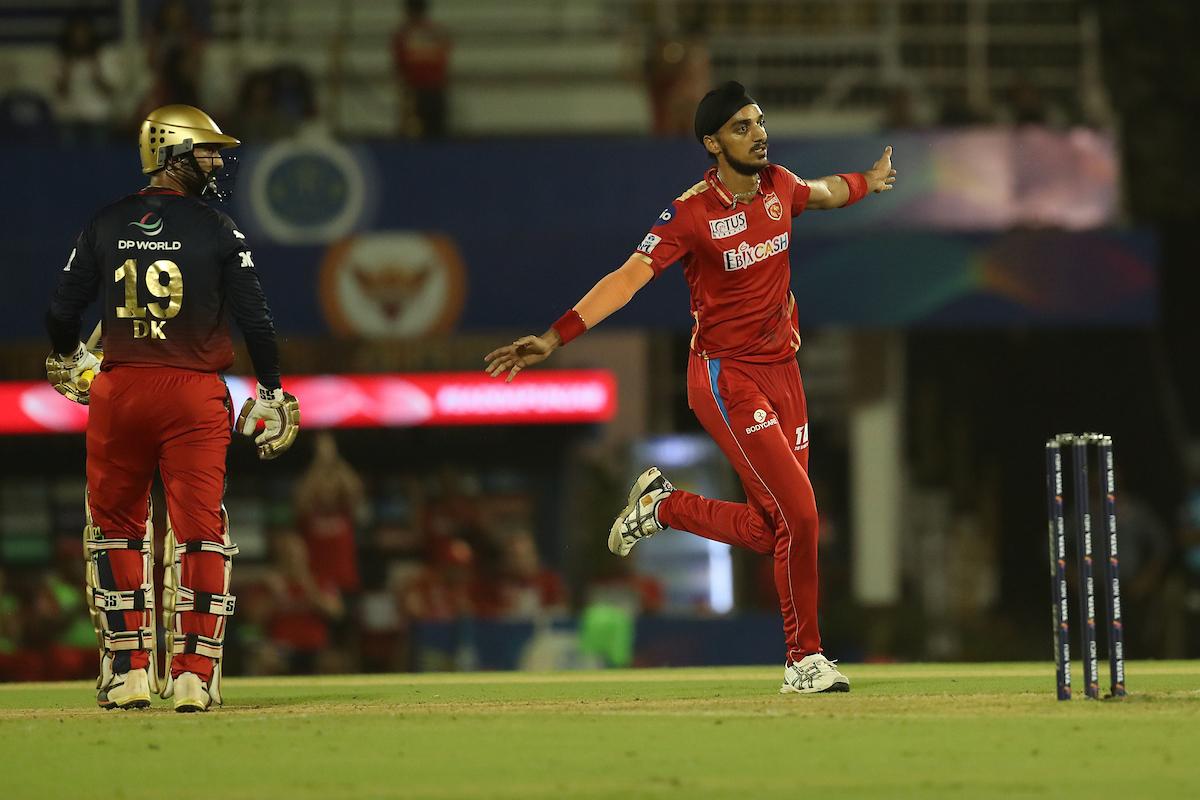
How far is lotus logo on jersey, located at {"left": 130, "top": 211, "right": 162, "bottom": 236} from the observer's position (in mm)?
8273

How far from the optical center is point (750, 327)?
28.8 ft

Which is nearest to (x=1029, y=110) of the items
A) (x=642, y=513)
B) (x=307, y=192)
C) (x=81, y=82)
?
(x=307, y=192)

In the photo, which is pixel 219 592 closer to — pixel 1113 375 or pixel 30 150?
pixel 30 150

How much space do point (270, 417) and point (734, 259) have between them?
193 centimetres

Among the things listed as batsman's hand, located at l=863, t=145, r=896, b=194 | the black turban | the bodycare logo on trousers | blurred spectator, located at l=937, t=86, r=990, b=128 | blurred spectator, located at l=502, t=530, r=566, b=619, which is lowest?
blurred spectator, located at l=502, t=530, r=566, b=619

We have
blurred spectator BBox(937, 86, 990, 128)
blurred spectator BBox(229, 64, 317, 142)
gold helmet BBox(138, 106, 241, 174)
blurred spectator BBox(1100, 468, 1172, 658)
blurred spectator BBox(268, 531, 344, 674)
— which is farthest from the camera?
blurred spectator BBox(937, 86, 990, 128)

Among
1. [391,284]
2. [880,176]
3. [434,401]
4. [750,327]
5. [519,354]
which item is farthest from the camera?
[434,401]

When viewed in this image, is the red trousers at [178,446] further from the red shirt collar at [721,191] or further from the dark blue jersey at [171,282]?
the red shirt collar at [721,191]

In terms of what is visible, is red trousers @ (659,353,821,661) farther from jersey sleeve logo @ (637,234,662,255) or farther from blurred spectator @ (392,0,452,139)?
blurred spectator @ (392,0,452,139)

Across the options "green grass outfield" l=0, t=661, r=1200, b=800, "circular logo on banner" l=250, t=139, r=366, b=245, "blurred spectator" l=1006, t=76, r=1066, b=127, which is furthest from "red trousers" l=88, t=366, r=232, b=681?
"blurred spectator" l=1006, t=76, r=1066, b=127

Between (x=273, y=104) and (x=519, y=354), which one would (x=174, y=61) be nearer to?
(x=273, y=104)

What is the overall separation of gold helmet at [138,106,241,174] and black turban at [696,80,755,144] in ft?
6.02

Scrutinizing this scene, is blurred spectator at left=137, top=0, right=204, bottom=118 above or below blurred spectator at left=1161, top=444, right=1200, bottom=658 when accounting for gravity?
above

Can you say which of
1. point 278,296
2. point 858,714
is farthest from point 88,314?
point 858,714
